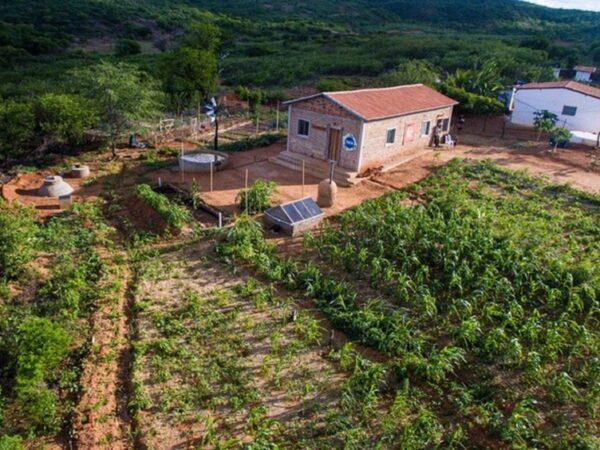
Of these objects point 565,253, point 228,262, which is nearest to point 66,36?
point 228,262

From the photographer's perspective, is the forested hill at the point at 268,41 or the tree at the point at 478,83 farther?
the forested hill at the point at 268,41

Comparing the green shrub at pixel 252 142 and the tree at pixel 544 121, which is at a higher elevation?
the tree at pixel 544 121

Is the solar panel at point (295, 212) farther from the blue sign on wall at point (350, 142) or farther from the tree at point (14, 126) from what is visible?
the tree at point (14, 126)

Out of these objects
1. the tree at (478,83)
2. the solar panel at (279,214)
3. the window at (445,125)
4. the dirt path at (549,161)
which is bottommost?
the solar panel at (279,214)

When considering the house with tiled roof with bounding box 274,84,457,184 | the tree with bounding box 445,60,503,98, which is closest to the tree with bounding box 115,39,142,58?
the tree with bounding box 445,60,503,98

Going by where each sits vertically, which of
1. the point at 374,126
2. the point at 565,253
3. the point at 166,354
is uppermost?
the point at 374,126

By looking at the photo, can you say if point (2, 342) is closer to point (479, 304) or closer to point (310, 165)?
point (479, 304)

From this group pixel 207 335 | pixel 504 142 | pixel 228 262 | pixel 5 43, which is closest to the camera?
pixel 207 335

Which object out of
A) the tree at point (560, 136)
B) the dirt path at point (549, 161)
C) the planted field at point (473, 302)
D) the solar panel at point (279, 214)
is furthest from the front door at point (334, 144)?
the tree at point (560, 136)
